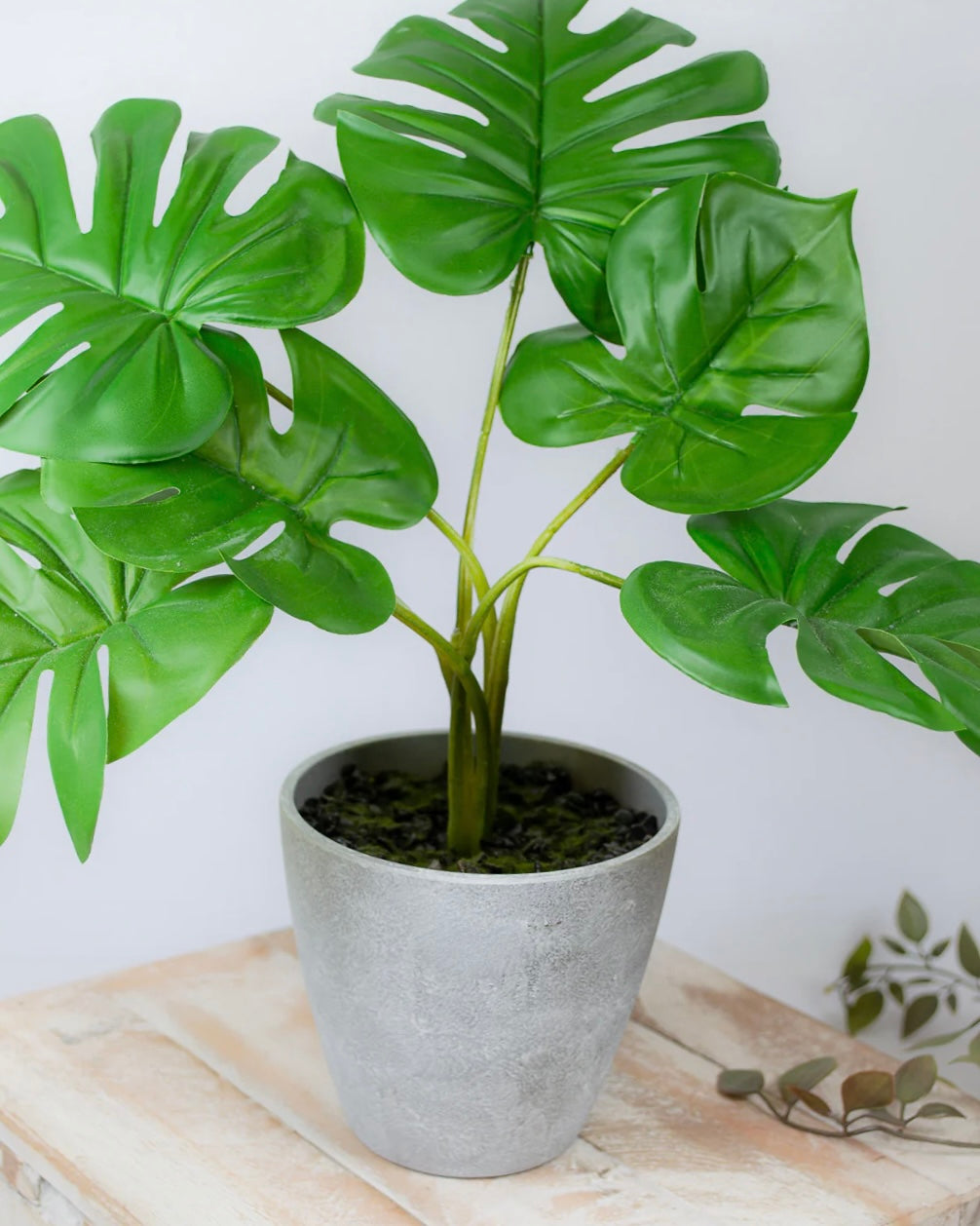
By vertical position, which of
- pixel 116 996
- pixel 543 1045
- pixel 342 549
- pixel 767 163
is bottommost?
pixel 116 996

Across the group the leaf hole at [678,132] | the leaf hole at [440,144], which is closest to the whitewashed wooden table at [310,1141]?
the leaf hole at [440,144]

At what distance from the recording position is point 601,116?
1033mm

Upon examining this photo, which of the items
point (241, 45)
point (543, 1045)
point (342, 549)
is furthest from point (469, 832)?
point (241, 45)

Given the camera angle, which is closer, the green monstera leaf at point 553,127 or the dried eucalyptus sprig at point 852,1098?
the green monstera leaf at point 553,127

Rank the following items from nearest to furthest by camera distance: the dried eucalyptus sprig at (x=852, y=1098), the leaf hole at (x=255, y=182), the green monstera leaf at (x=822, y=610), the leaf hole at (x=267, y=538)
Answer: the green monstera leaf at (x=822, y=610)
the leaf hole at (x=267, y=538)
the dried eucalyptus sprig at (x=852, y=1098)
the leaf hole at (x=255, y=182)

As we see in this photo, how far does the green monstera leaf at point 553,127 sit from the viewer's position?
3.20 ft

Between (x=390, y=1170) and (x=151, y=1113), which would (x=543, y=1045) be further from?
(x=151, y=1113)

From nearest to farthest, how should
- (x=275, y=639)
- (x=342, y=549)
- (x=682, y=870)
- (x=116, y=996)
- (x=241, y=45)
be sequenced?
(x=342, y=549) < (x=116, y=996) < (x=241, y=45) < (x=275, y=639) < (x=682, y=870)

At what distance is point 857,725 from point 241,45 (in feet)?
3.18

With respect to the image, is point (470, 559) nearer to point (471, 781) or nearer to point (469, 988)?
point (471, 781)

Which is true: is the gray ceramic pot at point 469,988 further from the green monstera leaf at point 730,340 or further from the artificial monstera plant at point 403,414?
the green monstera leaf at point 730,340

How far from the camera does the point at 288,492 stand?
3.00 ft

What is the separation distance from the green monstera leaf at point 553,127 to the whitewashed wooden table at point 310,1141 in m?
0.62

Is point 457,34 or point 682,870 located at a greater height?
point 457,34
